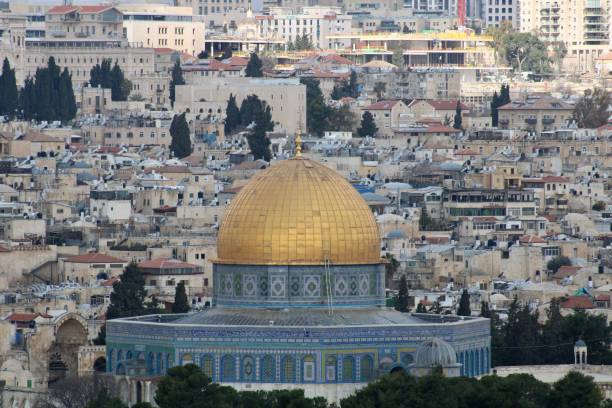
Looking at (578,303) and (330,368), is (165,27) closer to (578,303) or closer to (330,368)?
(578,303)

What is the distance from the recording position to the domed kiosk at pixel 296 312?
67.1m

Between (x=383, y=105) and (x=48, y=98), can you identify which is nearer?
(x=48, y=98)

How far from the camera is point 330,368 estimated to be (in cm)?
6731

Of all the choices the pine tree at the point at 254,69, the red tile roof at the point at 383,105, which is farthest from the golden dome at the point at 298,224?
the pine tree at the point at 254,69

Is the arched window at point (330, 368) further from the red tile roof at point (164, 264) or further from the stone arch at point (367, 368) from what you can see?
the red tile roof at point (164, 264)

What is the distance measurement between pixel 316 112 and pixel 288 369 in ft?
285

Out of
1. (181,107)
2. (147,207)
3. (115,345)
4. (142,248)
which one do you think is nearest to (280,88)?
(181,107)

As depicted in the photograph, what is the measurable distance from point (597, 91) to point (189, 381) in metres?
108

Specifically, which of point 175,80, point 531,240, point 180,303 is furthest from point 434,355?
point 175,80

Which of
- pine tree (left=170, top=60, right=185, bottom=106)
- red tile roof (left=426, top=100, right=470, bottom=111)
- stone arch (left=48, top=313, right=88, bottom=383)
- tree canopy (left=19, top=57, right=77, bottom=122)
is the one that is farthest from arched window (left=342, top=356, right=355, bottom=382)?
red tile roof (left=426, top=100, right=470, bottom=111)

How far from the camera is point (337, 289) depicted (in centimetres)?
6812

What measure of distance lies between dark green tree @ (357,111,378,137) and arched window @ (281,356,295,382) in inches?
3306

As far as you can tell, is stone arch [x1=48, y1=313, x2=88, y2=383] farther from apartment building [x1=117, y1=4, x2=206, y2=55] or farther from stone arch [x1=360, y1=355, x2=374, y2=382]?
apartment building [x1=117, y1=4, x2=206, y2=55]

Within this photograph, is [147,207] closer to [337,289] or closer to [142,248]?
[142,248]
